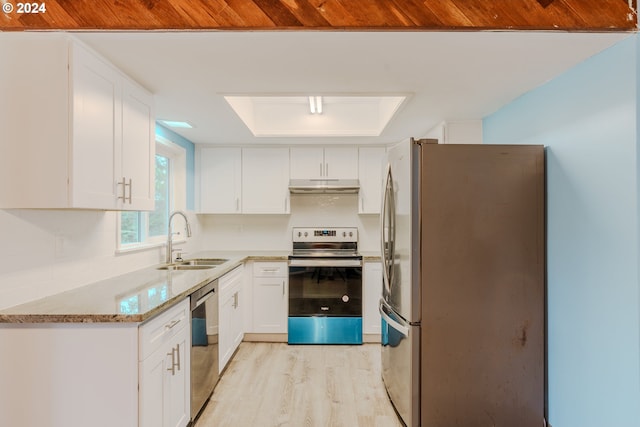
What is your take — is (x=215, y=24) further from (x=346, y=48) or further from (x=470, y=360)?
(x=470, y=360)

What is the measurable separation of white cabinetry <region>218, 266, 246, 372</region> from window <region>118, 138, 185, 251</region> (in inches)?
28.3

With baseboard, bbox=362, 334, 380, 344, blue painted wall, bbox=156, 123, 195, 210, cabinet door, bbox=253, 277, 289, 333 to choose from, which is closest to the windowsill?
blue painted wall, bbox=156, 123, 195, 210

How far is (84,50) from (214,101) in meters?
0.89

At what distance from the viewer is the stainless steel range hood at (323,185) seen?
386 cm

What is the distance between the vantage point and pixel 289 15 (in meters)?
1.58

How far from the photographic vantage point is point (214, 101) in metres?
2.49

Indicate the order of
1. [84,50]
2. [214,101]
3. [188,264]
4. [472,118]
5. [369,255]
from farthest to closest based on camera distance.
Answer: [369,255]
[188,264]
[472,118]
[214,101]
[84,50]

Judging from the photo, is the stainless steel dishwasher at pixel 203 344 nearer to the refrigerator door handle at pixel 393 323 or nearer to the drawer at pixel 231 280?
the drawer at pixel 231 280

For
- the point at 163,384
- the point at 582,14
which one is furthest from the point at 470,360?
the point at 582,14

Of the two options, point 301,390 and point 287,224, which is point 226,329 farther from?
A: point 287,224

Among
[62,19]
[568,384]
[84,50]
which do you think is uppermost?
[62,19]

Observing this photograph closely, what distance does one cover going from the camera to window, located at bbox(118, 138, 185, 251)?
2.76 meters

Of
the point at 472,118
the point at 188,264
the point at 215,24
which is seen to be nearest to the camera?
the point at 215,24

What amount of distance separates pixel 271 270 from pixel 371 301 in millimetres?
1097
